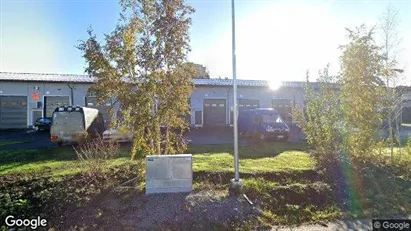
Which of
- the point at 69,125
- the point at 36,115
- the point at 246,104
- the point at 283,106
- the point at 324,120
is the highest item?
the point at 246,104

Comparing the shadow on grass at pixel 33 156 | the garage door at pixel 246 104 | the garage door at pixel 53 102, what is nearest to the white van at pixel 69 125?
the shadow on grass at pixel 33 156

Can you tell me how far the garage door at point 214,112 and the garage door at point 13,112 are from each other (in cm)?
1678

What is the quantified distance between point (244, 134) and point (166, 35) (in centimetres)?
1266

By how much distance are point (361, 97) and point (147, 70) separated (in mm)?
6701

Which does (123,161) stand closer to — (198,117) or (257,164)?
(257,164)

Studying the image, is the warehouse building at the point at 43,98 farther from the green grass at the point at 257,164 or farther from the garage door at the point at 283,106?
the green grass at the point at 257,164

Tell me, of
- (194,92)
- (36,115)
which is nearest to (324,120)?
(194,92)

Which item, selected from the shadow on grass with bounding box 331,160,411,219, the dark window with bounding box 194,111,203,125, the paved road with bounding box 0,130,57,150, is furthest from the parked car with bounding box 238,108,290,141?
the paved road with bounding box 0,130,57,150

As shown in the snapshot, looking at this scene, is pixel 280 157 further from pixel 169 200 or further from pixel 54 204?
pixel 54 204

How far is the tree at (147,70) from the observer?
7.10 meters

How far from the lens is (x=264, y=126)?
1697 centimetres

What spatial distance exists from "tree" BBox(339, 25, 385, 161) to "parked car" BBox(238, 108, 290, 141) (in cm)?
760

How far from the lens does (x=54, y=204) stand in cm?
586

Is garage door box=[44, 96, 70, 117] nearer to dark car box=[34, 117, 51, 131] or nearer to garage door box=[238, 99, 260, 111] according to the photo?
dark car box=[34, 117, 51, 131]
